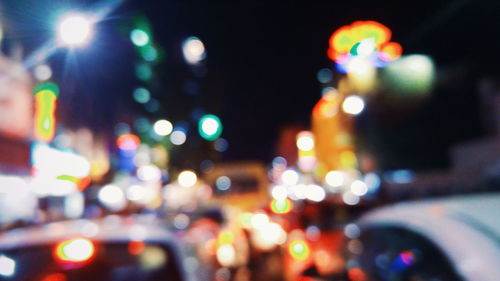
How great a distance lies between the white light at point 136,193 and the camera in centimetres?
3628

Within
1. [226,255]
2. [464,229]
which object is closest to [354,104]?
[226,255]

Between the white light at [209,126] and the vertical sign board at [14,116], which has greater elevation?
the vertical sign board at [14,116]

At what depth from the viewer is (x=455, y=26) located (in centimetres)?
1756

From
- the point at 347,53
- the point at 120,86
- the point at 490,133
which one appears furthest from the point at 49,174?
the point at 490,133

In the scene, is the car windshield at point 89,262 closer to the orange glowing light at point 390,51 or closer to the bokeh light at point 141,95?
the orange glowing light at point 390,51

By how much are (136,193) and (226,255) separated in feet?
94.7

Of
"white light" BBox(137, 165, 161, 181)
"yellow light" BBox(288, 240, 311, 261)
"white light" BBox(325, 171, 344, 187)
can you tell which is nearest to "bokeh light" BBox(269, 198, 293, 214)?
"yellow light" BBox(288, 240, 311, 261)

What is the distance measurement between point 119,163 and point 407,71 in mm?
22003

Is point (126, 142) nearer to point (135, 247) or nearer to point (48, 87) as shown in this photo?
point (48, 87)

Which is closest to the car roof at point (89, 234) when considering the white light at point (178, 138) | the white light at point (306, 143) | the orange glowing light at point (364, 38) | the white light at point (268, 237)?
the white light at point (268, 237)

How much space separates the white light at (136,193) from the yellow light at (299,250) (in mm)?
26082

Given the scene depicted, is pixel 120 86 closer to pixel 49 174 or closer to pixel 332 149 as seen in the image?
pixel 49 174

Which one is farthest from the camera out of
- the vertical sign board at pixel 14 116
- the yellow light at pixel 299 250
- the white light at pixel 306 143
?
the white light at pixel 306 143

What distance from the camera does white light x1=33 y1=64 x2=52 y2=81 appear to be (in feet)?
58.1
